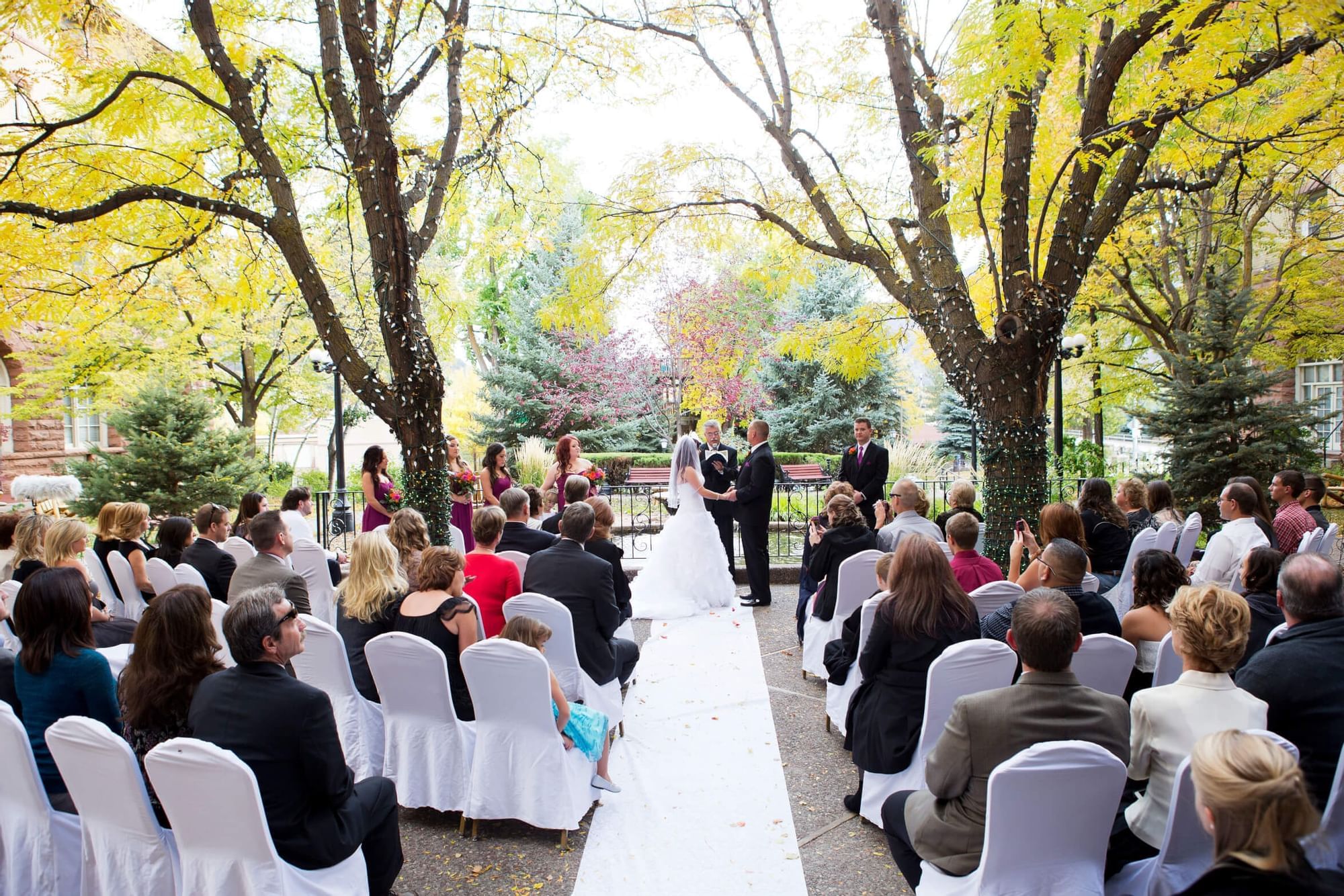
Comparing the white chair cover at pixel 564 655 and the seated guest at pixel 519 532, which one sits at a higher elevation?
the seated guest at pixel 519 532

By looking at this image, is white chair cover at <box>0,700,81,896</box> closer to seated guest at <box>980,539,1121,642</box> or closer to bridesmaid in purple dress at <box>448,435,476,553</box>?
seated guest at <box>980,539,1121,642</box>

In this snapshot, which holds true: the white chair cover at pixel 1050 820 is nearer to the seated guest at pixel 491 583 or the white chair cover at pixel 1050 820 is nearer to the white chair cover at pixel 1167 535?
the seated guest at pixel 491 583

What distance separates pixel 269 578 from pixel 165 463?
10786mm

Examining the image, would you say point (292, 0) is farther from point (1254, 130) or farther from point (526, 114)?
point (1254, 130)

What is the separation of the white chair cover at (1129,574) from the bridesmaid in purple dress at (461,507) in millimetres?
6210

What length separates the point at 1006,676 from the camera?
3.52m

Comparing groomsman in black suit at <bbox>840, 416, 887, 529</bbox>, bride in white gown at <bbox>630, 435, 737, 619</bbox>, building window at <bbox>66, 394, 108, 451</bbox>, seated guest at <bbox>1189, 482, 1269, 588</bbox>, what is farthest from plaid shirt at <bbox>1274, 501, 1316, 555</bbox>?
building window at <bbox>66, 394, 108, 451</bbox>

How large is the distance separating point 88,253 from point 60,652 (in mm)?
7255

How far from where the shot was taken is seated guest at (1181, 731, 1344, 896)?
171 centimetres

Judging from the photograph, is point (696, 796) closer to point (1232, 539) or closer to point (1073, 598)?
point (1073, 598)

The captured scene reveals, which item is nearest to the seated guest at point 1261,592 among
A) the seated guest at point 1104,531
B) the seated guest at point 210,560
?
the seated guest at point 1104,531

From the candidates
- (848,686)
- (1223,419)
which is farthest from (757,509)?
(1223,419)

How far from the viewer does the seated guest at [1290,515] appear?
630cm

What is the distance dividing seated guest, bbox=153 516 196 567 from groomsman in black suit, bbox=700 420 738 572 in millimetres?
4789
